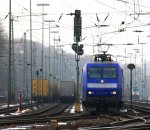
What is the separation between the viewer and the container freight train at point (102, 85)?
32125 millimetres

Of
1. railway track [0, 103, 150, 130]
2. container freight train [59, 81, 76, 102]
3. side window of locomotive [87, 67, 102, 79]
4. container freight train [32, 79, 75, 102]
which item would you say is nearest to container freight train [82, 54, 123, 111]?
side window of locomotive [87, 67, 102, 79]

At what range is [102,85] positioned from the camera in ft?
105

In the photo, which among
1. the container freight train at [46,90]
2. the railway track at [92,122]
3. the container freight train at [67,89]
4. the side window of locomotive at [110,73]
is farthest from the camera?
the container freight train at [67,89]

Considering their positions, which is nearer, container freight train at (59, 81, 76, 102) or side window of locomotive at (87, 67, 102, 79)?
side window of locomotive at (87, 67, 102, 79)

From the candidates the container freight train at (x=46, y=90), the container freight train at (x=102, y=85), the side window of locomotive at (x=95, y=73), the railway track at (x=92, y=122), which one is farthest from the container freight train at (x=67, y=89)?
the railway track at (x=92, y=122)

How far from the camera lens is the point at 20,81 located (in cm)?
13600

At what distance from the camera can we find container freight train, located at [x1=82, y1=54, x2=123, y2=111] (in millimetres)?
32125

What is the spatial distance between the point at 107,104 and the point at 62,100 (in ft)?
158

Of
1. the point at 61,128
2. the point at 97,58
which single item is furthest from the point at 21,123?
the point at 97,58

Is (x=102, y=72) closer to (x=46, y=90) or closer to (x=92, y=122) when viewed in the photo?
(x=92, y=122)

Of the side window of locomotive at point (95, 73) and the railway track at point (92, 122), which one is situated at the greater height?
the side window of locomotive at point (95, 73)

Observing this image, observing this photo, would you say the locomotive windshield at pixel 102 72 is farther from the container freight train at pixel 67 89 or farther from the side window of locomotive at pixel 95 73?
the container freight train at pixel 67 89

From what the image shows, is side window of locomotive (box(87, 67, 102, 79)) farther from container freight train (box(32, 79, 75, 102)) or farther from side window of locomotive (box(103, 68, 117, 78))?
container freight train (box(32, 79, 75, 102))

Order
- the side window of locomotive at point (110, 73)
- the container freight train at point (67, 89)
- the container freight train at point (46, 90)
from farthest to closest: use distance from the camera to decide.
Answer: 1. the container freight train at point (67, 89)
2. the container freight train at point (46, 90)
3. the side window of locomotive at point (110, 73)
